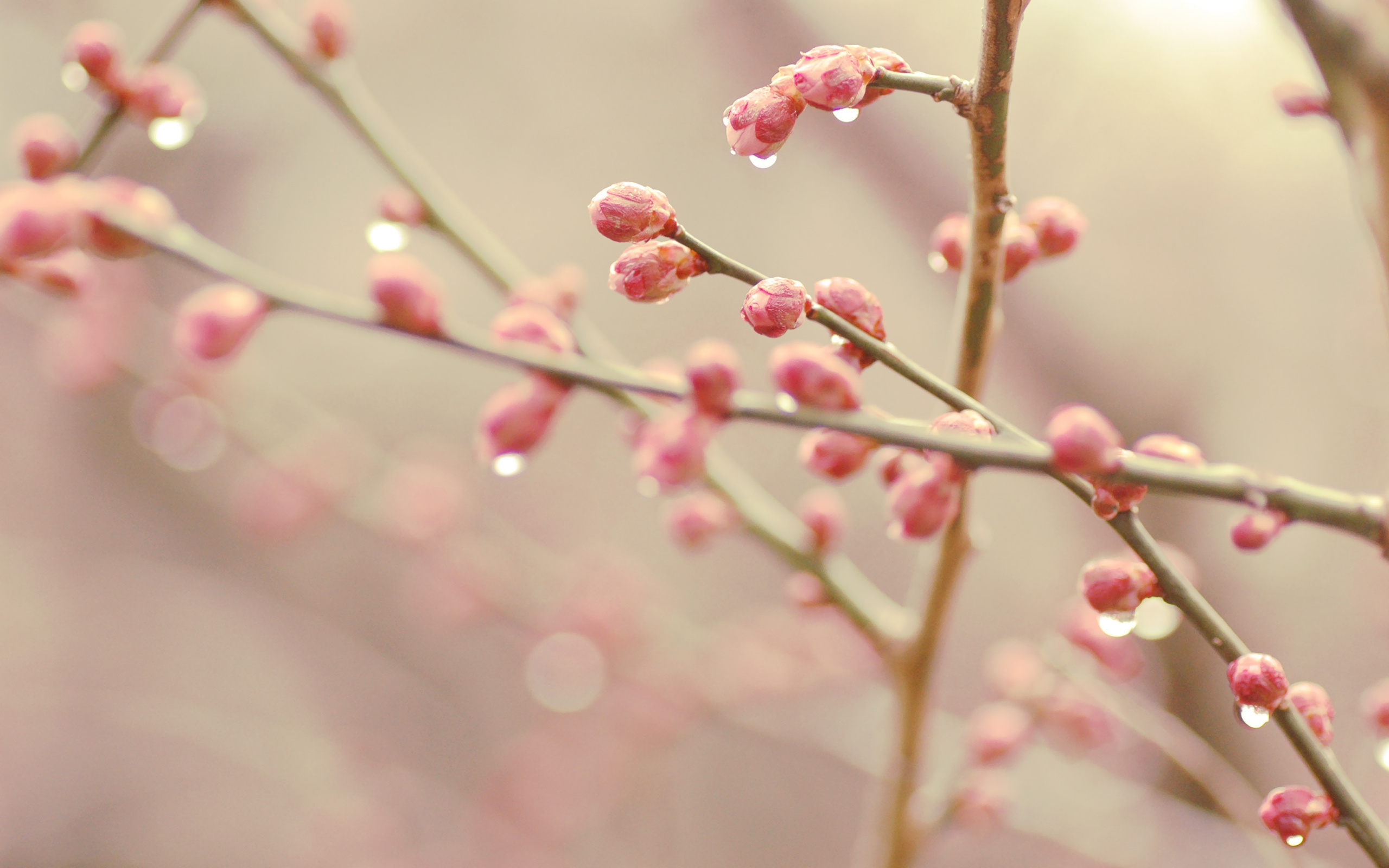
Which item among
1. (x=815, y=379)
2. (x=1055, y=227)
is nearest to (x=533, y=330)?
(x=815, y=379)

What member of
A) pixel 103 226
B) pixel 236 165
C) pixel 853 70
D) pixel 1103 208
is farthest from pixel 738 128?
pixel 236 165

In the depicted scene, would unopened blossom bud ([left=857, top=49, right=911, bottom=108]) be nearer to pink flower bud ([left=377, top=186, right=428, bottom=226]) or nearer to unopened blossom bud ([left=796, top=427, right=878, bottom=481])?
unopened blossom bud ([left=796, top=427, right=878, bottom=481])

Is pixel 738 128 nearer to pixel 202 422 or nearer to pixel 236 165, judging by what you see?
pixel 202 422

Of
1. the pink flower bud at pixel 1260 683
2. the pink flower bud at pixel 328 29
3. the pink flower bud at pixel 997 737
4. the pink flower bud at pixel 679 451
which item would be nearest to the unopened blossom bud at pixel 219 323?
the pink flower bud at pixel 679 451

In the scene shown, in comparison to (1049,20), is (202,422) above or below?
below

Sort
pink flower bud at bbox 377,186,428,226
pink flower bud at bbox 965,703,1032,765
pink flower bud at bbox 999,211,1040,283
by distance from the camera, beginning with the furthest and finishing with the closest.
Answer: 1. pink flower bud at bbox 965,703,1032,765
2. pink flower bud at bbox 377,186,428,226
3. pink flower bud at bbox 999,211,1040,283

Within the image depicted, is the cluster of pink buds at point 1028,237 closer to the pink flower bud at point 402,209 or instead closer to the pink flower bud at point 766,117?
the pink flower bud at point 766,117

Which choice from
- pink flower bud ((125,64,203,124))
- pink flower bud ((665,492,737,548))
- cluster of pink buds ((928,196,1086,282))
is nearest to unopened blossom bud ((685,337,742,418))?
cluster of pink buds ((928,196,1086,282))

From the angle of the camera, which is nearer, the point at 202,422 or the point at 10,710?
the point at 202,422
